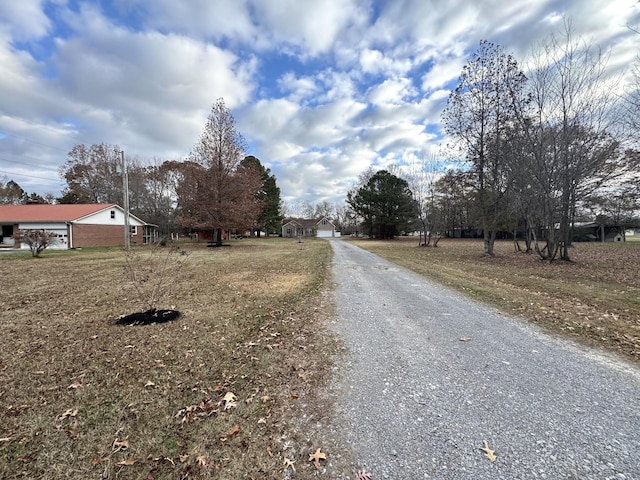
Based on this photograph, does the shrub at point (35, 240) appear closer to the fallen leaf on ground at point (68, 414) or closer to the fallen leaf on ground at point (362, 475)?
the fallen leaf on ground at point (68, 414)

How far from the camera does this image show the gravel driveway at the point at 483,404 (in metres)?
2.10

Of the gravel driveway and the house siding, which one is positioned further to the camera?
the house siding

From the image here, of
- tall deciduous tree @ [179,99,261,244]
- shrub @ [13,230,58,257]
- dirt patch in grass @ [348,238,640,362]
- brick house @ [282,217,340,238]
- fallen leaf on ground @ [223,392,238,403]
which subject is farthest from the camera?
brick house @ [282,217,340,238]

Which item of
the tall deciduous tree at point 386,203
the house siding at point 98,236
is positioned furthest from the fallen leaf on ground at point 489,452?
the tall deciduous tree at point 386,203

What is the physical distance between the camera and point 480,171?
18.8 m

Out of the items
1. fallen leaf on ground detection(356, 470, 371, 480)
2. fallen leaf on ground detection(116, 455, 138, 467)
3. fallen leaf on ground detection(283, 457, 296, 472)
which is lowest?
fallen leaf on ground detection(116, 455, 138, 467)

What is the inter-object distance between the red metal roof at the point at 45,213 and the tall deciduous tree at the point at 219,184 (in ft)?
28.6

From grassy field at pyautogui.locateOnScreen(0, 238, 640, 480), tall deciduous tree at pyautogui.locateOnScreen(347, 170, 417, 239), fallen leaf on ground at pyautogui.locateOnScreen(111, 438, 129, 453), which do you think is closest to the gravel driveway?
grassy field at pyautogui.locateOnScreen(0, 238, 640, 480)

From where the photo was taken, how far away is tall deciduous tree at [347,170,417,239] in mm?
44062

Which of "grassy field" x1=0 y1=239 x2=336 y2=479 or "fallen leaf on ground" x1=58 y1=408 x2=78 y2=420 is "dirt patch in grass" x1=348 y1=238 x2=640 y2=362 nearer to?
"grassy field" x1=0 y1=239 x2=336 y2=479

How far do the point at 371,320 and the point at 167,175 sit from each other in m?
Result: 42.9

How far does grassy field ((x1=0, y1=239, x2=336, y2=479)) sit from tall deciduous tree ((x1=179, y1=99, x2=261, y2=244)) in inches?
756

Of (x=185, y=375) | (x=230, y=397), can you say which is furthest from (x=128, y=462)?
(x=185, y=375)

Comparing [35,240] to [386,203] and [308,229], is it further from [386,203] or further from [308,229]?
[308,229]
